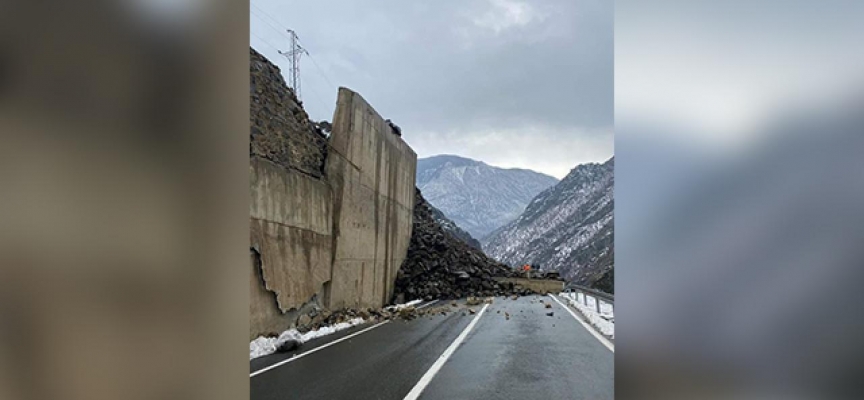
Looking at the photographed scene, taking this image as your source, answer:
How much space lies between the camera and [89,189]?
126 centimetres

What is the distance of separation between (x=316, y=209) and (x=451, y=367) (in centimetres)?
568

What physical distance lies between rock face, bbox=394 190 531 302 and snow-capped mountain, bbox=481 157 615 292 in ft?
44.9

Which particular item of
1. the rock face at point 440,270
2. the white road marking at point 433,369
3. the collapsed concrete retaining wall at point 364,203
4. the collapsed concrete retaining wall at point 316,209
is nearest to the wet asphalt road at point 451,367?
the white road marking at point 433,369

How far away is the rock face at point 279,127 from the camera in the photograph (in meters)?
9.83

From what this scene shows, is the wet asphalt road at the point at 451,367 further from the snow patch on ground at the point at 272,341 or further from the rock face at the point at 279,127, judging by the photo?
the rock face at the point at 279,127

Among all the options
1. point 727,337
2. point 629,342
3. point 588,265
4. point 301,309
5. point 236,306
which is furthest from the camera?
point 588,265

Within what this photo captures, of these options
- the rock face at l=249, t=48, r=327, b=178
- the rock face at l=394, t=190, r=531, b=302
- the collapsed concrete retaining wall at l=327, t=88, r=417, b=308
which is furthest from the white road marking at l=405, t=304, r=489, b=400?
the rock face at l=394, t=190, r=531, b=302

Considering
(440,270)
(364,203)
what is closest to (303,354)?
(364,203)

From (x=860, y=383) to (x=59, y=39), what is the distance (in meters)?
2.22

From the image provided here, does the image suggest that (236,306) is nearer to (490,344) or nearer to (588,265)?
(490,344)

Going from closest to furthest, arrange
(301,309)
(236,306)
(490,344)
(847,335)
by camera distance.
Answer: (847,335)
(236,306)
(490,344)
(301,309)

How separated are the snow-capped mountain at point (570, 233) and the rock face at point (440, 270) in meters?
13.7

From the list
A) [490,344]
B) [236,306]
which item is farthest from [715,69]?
[490,344]

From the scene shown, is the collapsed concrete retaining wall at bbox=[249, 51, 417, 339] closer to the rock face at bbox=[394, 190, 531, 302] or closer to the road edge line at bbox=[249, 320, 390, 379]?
the rock face at bbox=[394, 190, 531, 302]
